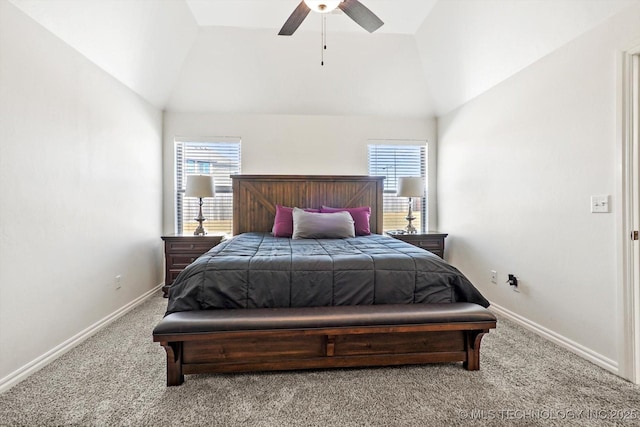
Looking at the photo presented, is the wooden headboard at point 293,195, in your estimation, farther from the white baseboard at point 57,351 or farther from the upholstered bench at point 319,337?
the upholstered bench at point 319,337

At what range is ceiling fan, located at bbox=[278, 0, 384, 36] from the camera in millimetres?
2082

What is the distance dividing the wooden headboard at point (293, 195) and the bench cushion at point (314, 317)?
2199 millimetres

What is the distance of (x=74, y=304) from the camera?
234cm

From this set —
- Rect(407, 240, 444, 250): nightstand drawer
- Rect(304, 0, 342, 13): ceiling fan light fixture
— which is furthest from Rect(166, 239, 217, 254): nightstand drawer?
Rect(304, 0, 342, 13): ceiling fan light fixture

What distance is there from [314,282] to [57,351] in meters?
1.98

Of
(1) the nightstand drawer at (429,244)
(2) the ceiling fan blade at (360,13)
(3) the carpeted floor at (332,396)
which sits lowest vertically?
(3) the carpeted floor at (332,396)

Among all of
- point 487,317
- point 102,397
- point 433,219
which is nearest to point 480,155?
point 433,219

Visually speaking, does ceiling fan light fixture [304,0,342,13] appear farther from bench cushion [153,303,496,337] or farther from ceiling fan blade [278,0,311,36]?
bench cushion [153,303,496,337]

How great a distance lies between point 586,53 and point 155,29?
3.69 metres

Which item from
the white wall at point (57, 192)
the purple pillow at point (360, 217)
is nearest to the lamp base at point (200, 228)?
the white wall at point (57, 192)

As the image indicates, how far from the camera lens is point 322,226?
327 centimetres

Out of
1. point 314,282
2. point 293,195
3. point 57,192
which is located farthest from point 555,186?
point 57,192

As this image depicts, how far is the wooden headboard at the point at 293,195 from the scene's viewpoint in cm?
400

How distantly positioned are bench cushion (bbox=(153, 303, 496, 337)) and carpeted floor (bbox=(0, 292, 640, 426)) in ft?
1.20
